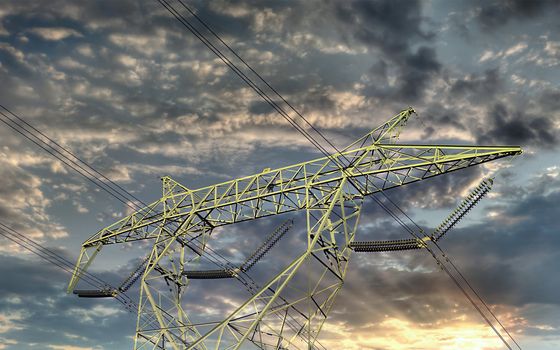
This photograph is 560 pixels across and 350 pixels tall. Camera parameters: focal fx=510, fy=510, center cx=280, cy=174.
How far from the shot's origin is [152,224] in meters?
33.0

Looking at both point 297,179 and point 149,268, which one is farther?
point 149,268

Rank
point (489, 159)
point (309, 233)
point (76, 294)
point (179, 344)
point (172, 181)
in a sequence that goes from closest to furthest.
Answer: point (489, 159) < point (309, 233) < point (179, 344) < point (172, 181) < point (76, 294)

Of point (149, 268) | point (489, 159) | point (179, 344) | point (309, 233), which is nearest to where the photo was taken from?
point (489, 159)

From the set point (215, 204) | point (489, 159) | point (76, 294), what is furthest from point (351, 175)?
point (76, 294)

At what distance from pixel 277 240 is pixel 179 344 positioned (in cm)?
880

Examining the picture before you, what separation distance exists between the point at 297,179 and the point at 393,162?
5230 millimetres

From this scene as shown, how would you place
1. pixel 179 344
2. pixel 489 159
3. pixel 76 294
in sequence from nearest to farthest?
pixel 489 159
pixel 179 344
pixel 76 294

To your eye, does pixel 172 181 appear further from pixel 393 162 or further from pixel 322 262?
pixel 393 162

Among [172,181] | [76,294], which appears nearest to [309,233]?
[172,181]

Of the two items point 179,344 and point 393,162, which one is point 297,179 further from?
point 179,344

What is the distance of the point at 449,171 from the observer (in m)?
24.0

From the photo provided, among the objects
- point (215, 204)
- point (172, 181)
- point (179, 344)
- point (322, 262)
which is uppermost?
point (172, 181)

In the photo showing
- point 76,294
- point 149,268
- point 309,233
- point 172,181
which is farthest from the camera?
point 76,294

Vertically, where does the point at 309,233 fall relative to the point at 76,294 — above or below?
below
